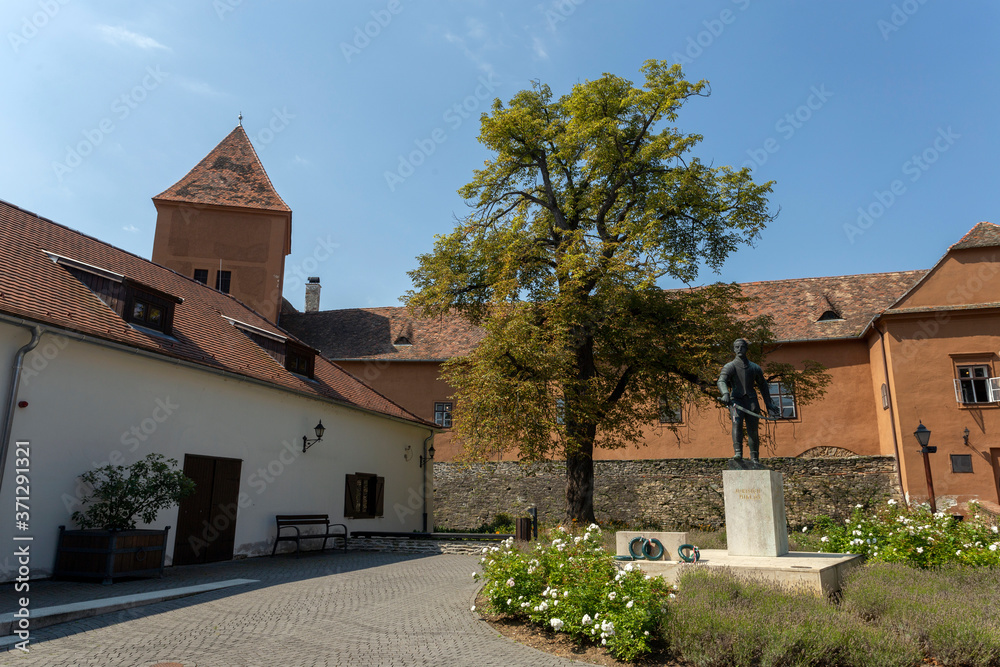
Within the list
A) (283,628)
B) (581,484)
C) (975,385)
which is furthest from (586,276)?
(975,385)

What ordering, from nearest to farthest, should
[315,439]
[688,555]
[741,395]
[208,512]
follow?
[688,555] → [741,395] → [208,512] → [315,439]

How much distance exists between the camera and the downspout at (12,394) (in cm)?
904

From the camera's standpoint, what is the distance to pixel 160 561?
10.3 metres

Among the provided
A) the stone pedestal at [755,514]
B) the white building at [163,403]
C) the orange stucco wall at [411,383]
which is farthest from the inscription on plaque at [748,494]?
the orange stucco wall at [411,383]

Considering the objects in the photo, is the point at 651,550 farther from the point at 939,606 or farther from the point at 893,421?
the point at 893,421

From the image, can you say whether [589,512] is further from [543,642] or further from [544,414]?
[543,642]

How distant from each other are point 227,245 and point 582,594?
2625 cm

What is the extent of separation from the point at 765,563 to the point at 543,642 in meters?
3.22

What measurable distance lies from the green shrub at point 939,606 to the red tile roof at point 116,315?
437 inches

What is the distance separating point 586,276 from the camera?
16.0m

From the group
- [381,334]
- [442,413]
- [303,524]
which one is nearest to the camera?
[303,524]

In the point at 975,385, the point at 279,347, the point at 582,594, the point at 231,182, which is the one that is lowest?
the point at 582,594

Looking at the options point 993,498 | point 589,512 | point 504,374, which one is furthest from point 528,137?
point 993,498

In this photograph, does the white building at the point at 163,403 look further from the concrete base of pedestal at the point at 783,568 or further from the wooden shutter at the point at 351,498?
the concrete base of pedestal at the point at 783,568
